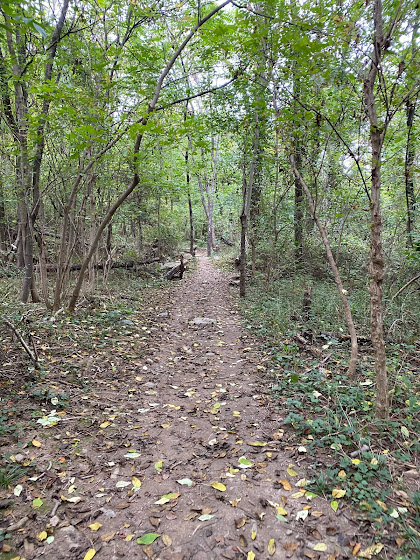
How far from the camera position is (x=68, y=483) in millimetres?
2693

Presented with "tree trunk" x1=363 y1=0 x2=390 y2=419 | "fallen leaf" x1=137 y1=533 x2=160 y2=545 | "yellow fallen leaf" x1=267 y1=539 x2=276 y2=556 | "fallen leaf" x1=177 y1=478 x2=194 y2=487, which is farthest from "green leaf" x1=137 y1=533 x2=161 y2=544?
"tree trunk" x1=363 y1=0 x2=390 y2=419

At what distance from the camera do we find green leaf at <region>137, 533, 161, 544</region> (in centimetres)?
217

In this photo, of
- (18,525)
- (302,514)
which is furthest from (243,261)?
(18,525)

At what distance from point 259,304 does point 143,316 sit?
10.4 feet

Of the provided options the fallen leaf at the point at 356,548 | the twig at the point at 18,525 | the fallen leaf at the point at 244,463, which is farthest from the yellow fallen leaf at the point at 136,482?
the fallen leaf at the point at 356,548

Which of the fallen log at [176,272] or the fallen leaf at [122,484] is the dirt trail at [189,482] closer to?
the fallen leaf at [122,484]

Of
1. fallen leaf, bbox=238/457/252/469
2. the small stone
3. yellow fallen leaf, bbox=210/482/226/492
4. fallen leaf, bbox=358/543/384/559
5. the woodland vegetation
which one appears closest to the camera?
fallen leaf, bbox=358/543/384/559

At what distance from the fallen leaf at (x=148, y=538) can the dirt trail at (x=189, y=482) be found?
2 centimetres

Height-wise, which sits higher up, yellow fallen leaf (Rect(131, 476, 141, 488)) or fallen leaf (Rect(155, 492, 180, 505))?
fallen leaf (Rect(155, 492, 180, 505))

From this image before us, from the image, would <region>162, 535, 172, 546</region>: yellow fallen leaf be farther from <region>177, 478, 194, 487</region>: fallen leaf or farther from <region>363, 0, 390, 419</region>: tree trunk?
<region>363, 0, 390, 419</region>: tree trunk

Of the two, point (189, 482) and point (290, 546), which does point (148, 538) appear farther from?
point (290, 546)

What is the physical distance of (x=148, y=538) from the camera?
7.20ft

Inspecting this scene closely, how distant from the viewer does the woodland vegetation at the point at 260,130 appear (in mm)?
3367

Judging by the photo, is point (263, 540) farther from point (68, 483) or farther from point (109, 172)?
point (109, 172)
